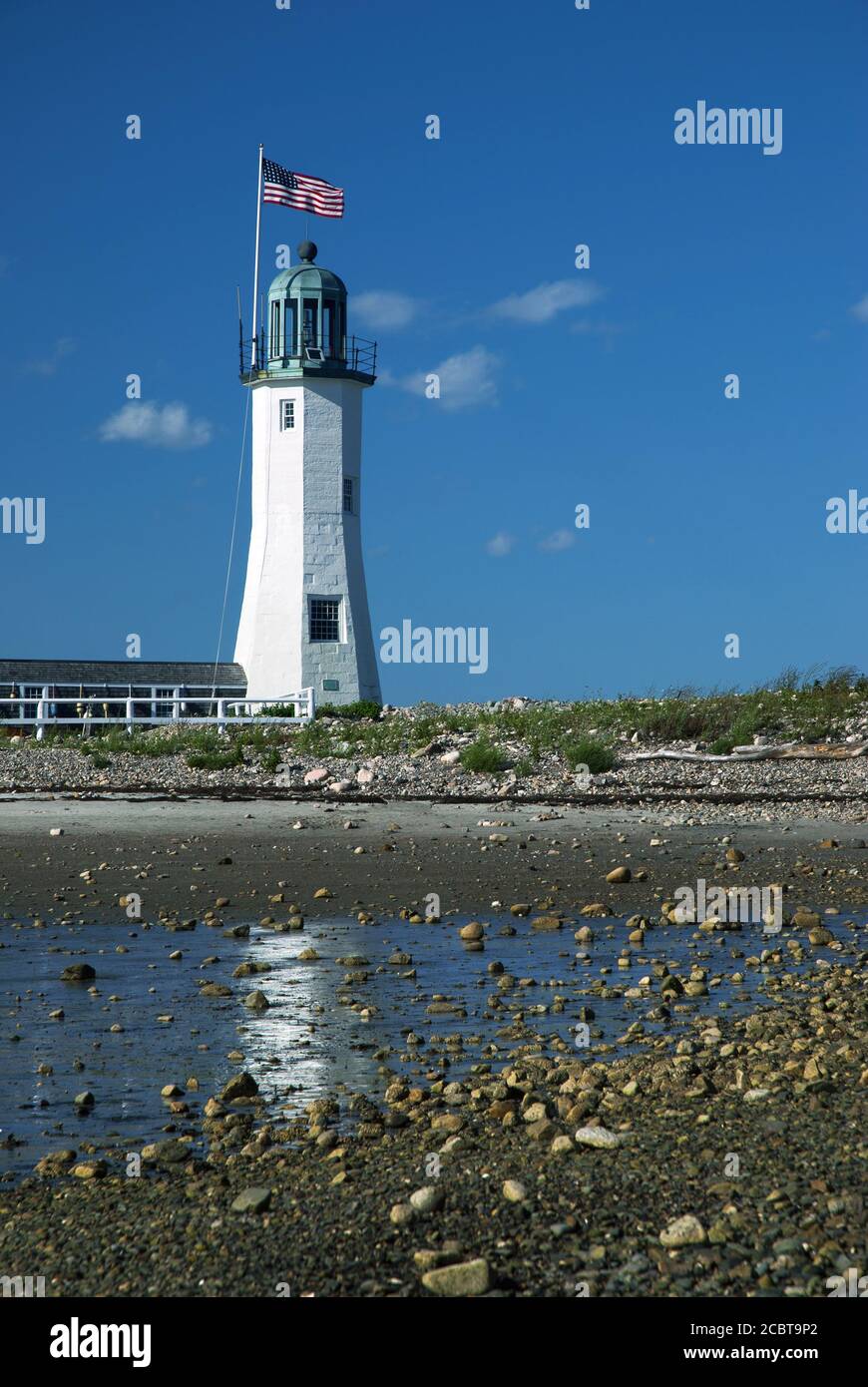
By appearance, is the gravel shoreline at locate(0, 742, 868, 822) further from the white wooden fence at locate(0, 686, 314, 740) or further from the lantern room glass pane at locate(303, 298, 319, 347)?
the lantern room glass pane at locate(303, 298, 319, 347)

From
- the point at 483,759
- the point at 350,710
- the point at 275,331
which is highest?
the point at 275,331

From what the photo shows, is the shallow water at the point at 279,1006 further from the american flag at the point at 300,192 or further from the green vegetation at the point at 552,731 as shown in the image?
the american flag at the point at 300,192

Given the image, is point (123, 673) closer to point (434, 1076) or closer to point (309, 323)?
point (309, 323)

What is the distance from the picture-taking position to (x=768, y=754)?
86.6 feet

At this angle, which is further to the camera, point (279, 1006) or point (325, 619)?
point (325, 619)

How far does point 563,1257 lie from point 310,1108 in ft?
6.97

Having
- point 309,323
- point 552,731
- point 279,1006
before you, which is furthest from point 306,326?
point 279,1006

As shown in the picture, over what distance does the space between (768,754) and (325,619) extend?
61.5 feet

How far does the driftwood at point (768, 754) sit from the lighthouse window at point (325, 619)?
1713cm

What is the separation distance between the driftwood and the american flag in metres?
22.1

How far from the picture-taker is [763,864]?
1481 centimetres

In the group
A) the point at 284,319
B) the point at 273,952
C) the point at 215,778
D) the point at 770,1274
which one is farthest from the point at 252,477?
the point at 770,1274

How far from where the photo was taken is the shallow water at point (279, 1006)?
669 cm
